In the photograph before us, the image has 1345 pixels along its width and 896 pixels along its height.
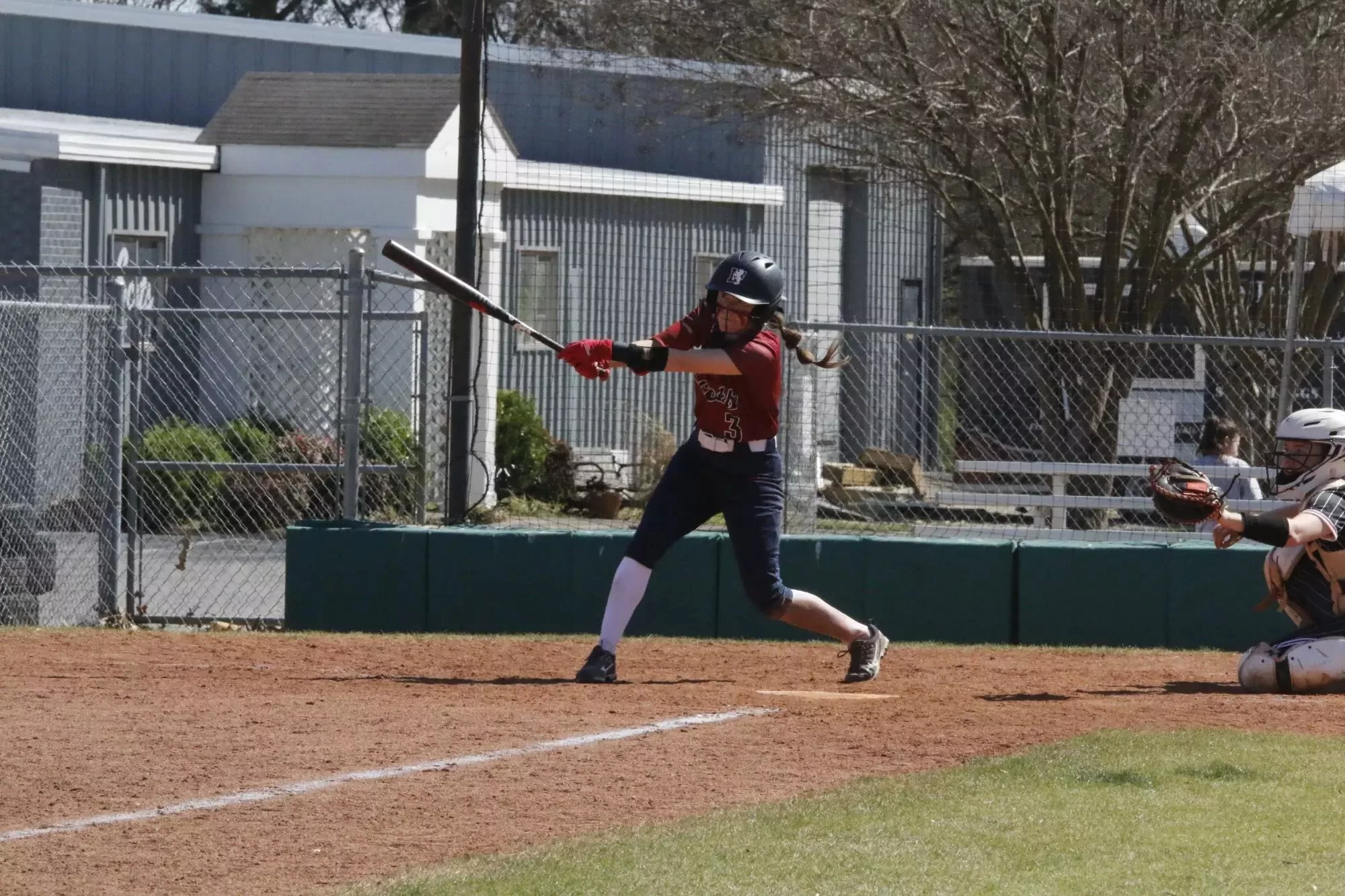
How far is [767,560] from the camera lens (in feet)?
25.5

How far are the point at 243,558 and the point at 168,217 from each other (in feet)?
19.0

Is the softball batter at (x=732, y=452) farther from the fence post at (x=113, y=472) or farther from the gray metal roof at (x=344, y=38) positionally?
the gray metal roof at (x=344, y=38)

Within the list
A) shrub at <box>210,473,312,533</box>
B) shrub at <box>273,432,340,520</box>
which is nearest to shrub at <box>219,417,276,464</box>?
shrub at <box>273,432,340,520</box>

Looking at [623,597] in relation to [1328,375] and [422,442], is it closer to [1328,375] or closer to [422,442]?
[422,442]

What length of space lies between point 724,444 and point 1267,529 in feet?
7.32

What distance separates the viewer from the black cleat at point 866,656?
8.09 meters

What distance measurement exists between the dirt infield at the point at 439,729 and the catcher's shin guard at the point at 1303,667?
17 centimetres

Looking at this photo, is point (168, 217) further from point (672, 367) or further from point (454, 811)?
point (454, 811)

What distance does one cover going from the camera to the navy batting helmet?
7562mm

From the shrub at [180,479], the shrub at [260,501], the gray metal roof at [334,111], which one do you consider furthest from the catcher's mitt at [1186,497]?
the gray metal roof at [334,111]

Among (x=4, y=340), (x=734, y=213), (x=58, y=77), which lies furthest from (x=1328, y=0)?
(x=58, y=77)

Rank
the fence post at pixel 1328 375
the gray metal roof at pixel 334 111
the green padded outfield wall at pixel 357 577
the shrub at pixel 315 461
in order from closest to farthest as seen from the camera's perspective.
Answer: the green padded outfield wall at pixel 357 577 < the fence post at pixel 1328 375 < the shrub at pixel 315 461 < the gray metal roof at pixel 334 111

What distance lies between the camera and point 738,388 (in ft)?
25.1

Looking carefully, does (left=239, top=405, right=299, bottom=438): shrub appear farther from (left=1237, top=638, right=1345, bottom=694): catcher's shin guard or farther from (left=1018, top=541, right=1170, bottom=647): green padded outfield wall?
(left=1237, top=638, right=1345, bottom=694): catcher's shin guard
